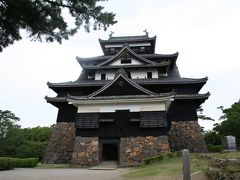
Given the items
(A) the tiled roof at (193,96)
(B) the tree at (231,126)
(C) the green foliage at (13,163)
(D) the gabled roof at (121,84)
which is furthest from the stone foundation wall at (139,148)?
(B) the tree at (231,126)

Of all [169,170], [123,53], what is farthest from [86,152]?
[123,53]

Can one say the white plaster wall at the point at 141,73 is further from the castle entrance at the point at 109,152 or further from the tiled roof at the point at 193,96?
the castle entrance at the point at 109,152

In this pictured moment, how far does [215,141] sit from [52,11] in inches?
1021

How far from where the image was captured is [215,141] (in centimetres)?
2898

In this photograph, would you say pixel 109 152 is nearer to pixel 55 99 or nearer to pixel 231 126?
pixel 55 99

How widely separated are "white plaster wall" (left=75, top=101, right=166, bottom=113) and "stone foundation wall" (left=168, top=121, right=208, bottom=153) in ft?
15.7

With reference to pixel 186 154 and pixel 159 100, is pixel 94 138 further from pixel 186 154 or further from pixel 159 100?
pixel 186 154

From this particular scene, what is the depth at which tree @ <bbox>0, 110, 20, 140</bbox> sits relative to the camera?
116ft

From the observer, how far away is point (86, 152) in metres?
16.6

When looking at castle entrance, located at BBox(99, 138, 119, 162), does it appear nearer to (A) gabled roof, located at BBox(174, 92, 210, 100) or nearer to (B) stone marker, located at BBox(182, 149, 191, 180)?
(A) gabled roof, located at BBox(174, 92, 210, 100)

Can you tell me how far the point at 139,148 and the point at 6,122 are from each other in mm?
26024

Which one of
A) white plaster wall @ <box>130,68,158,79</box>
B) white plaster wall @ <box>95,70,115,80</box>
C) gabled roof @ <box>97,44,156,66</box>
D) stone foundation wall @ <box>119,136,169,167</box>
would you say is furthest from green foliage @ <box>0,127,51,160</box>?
stone foundation wall @ <box>119,136,169,167</box>

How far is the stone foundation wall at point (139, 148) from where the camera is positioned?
1598 cm

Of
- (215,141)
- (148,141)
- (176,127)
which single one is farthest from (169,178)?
(215,141)
